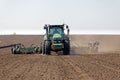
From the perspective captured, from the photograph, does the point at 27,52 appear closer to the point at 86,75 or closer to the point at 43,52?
the point at 43,52

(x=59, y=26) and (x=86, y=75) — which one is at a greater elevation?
(x=59, y=26)

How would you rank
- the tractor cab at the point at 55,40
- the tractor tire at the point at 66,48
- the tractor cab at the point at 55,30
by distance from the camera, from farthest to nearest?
1. the tractor cab at the point at 55,30
2. the tractor tire at the point at 66,48
3. the tractor cab at the point at 55,40

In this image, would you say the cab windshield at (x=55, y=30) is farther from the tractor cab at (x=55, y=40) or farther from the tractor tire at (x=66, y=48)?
the tractor tire at (x=66, y=48)

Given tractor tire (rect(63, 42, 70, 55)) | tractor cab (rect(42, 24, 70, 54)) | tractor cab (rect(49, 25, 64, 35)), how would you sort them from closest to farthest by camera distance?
tractor cab (rect(42, 24, 70, 54))
tractor tire (rect(63, 42, 70, 55))
tractor cab (rect(49, 25, 64, 35))

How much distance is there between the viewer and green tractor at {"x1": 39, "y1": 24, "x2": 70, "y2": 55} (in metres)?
28.5

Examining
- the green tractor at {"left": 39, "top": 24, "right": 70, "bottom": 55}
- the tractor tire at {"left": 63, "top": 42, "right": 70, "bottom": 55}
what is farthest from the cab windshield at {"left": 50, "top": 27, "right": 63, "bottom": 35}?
the tractor tire at {"left": 63, "top": 42, "right": 70, "bottom": 55}

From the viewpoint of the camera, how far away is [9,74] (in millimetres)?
15297

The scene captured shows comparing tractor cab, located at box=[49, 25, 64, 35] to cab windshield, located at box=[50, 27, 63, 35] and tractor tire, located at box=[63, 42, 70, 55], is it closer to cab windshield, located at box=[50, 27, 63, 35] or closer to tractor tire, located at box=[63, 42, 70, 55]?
cab windshield, located at box=[50, 27, 63, 35]

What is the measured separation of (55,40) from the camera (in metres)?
28.6

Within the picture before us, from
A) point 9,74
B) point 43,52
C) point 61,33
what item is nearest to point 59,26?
point 61,33

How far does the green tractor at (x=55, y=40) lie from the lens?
28.5 m

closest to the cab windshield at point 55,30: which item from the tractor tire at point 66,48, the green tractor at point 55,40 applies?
the green tractor at point 55,40

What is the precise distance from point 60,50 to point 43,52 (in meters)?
1.42

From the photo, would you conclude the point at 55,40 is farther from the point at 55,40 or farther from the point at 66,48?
the point at 66,48
